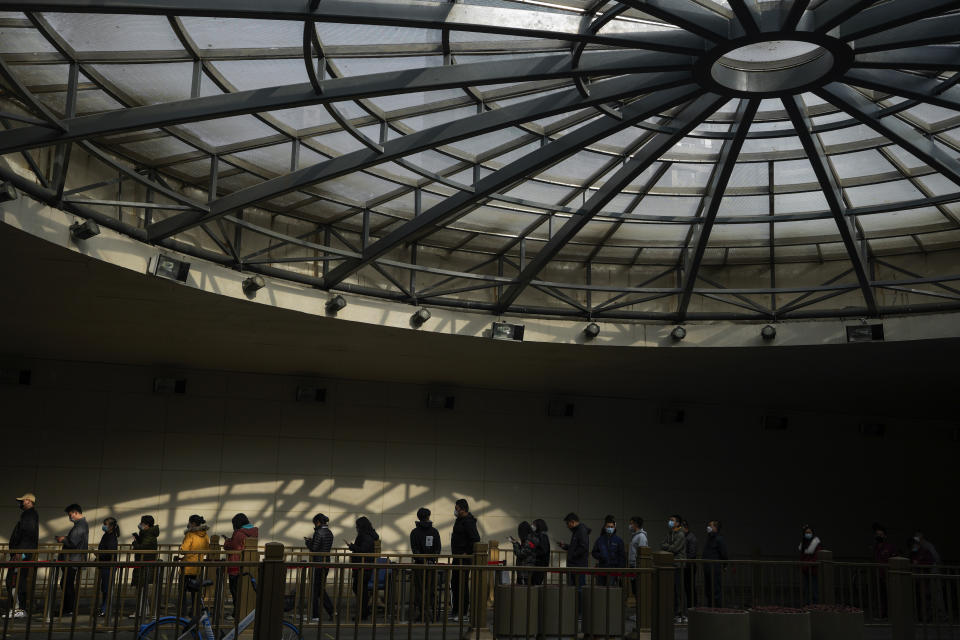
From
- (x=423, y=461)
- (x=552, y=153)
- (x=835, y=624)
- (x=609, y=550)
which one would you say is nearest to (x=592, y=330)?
(x=609, y=550)

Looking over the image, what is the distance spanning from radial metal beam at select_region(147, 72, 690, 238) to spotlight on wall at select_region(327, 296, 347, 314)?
417 cm

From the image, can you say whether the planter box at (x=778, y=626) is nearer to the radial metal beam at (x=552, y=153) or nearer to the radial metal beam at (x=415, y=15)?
the radial metal beam at (x=552, y=153)

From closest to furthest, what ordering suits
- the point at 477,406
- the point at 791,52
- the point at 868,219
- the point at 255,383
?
the point at 791,52 < the point at 868,219 < the point at 255,383 < the point at 477,406

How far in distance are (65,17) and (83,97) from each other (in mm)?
2598

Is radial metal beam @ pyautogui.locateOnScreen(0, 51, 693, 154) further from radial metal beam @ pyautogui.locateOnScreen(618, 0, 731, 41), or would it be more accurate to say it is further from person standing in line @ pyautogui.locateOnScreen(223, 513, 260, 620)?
person standing in line @ pyautogui.locateOnScreen(223, 513, 260, 620)

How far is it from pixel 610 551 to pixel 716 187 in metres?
7.23

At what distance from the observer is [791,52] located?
39.5 feet

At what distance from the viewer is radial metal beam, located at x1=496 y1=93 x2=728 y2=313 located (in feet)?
42.9

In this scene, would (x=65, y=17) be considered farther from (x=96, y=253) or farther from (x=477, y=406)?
(x=477, y=406)

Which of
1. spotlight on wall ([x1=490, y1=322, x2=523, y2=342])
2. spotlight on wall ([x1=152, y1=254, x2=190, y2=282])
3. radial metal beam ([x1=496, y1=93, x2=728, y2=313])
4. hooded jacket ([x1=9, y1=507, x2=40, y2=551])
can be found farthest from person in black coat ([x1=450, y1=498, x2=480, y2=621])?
hooded jacket ([x1=9, y1=507, x2=40, y2=551])

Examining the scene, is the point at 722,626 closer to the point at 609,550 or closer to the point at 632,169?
the point at 609,550

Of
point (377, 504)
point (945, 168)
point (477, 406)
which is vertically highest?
point (945, 168)

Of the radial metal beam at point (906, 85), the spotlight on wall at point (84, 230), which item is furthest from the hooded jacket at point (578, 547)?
the spotlight on wall at point (84, 230)

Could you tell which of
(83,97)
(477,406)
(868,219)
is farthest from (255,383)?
(868,219)
